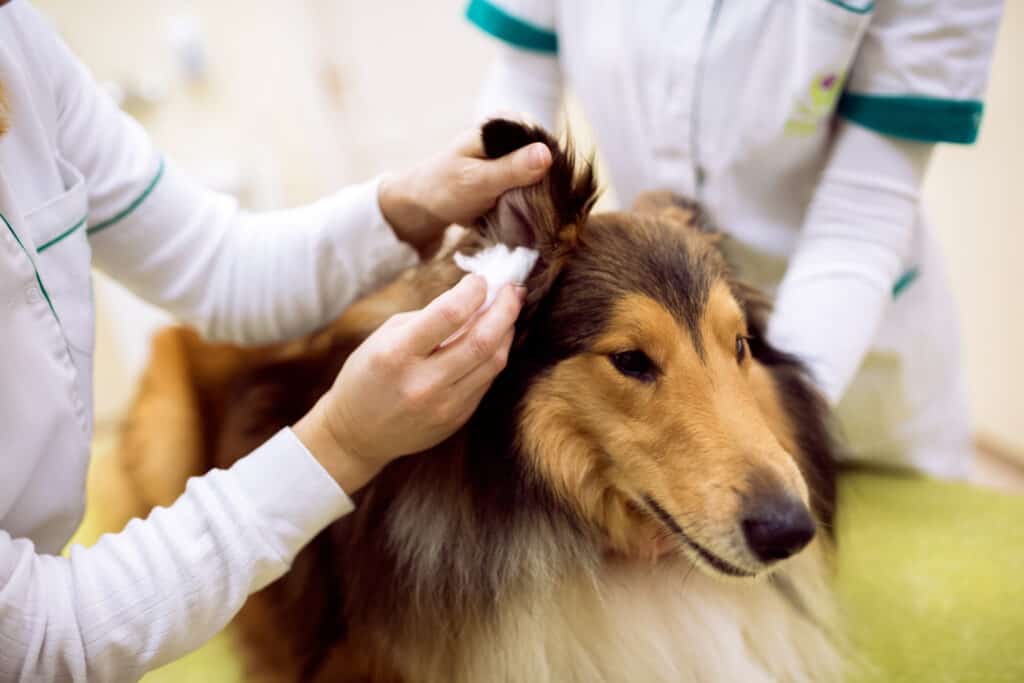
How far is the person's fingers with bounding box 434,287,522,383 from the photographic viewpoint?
0.76 m

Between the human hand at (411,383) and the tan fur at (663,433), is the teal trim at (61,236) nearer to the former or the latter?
the human hand at (411,383)

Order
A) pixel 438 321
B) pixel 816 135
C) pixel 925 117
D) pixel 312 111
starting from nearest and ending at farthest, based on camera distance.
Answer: pixel 438 321 → pixel 925 117 → pixel 816 135 → pixel 312 111

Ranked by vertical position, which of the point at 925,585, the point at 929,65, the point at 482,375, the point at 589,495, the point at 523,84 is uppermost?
the point at 929,65

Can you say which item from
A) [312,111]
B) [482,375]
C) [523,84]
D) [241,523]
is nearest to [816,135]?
[523,84]

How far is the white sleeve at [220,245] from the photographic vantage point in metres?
1.00

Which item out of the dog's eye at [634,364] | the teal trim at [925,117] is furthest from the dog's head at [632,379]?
the teal trim at [925,117]

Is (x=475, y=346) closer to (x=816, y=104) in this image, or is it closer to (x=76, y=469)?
(x=76, y=469)

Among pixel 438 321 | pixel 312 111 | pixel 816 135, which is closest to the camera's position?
pixel 438 321

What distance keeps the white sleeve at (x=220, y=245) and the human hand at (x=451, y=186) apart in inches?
1.2

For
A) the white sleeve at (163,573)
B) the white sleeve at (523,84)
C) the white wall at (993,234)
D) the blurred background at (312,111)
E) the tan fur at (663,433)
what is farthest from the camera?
the blurred background at (312,111)

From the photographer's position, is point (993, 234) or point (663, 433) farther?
point (993, 234)

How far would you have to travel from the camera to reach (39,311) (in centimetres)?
78

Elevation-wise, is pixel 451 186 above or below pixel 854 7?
below

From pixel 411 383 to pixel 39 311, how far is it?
44cm
